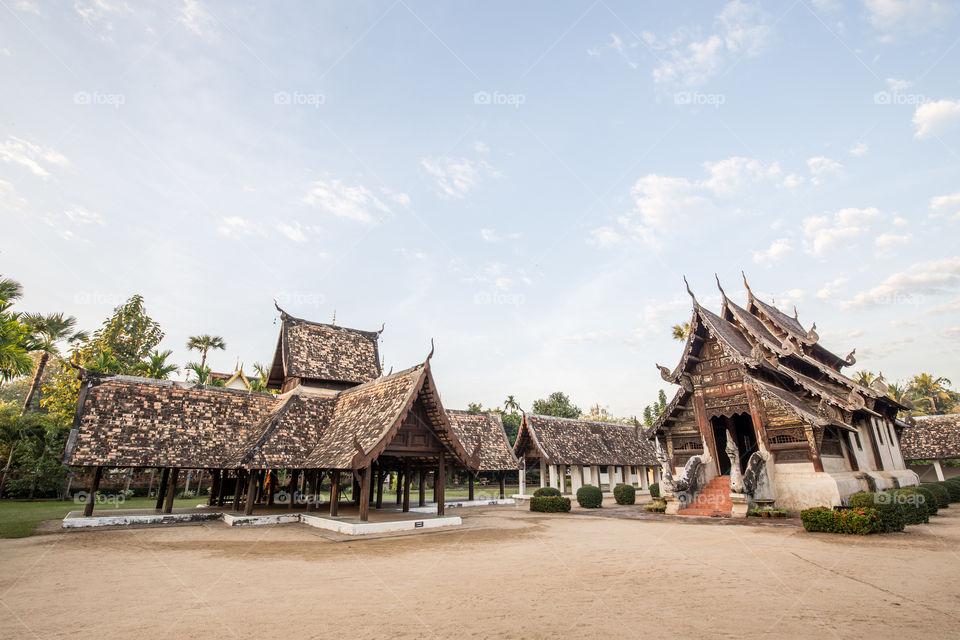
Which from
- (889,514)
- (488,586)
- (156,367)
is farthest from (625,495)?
(156,367)

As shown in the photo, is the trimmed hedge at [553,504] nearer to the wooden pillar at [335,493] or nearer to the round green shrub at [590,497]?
the round green shrub at [590,497]

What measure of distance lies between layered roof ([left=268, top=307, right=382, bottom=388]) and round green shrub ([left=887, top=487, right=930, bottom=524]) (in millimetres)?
21836

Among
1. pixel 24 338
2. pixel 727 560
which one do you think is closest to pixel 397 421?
pixel 727 560

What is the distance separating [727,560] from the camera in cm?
897

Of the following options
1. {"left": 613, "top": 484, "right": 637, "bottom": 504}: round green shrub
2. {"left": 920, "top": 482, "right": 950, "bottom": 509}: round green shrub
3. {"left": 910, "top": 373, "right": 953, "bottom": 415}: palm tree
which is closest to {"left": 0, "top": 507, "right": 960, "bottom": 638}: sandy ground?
{"left": 920, "top": 482, "right": 950, "bottom": 509}: round green shrub

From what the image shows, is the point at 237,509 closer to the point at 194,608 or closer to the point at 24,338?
the point at 24,338

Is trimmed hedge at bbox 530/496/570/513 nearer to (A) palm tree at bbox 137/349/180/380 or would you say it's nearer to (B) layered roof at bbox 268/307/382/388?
(B) layered roof at bbox 268/307/382/388

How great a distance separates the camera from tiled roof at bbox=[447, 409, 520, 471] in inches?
982

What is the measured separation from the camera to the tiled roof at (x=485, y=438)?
81.9 ft

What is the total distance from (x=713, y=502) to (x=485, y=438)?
490 inches

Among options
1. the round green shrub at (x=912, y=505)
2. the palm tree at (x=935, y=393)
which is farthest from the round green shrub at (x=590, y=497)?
the palm tree at (x=935, y=393)

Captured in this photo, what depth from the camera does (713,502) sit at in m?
18.2

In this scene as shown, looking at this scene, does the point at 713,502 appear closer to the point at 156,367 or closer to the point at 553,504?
the point at 553,504

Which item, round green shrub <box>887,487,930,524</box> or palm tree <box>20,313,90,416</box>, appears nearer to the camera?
round green shrub <box>887,487,930,524</box>
